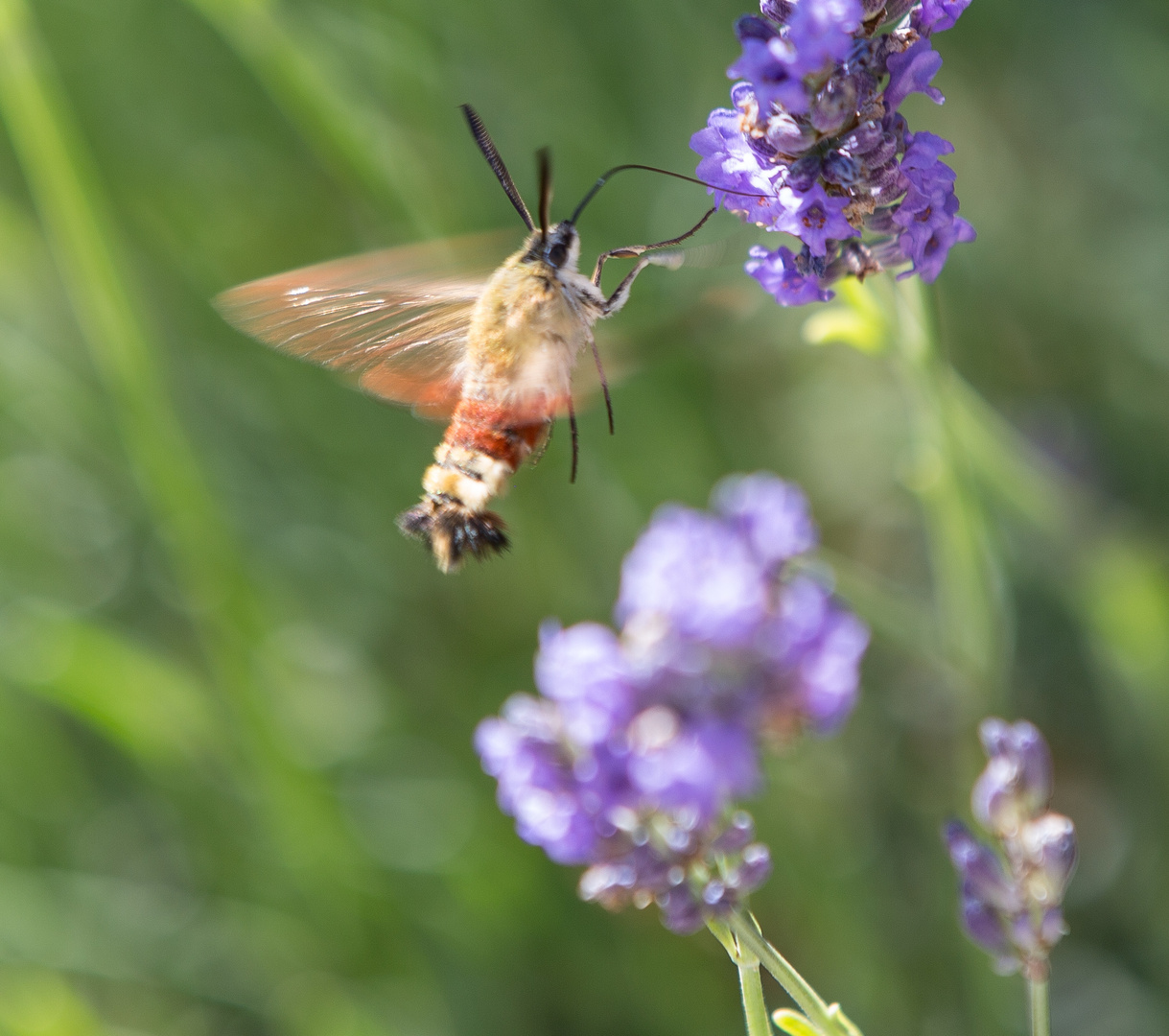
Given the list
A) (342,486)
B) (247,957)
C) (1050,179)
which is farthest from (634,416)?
(247,957)

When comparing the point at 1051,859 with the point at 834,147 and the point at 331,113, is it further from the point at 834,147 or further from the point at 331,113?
the point at 331,113

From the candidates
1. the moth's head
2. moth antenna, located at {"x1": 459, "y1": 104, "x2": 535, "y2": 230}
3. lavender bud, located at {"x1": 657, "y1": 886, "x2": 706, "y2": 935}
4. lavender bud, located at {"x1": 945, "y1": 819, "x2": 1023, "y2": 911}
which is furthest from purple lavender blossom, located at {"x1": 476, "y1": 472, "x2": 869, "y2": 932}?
moth antenna, located at {"x1": 459, "y1": 104, "x2": 535, "y2": 230}

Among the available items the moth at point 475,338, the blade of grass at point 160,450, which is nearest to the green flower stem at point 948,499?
the moth at point 475,338

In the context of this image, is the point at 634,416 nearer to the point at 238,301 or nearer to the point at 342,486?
the point at 342,486

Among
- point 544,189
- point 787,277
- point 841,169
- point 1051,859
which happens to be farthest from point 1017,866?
point 544,189

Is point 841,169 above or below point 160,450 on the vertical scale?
below

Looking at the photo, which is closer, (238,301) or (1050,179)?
(238,301)
